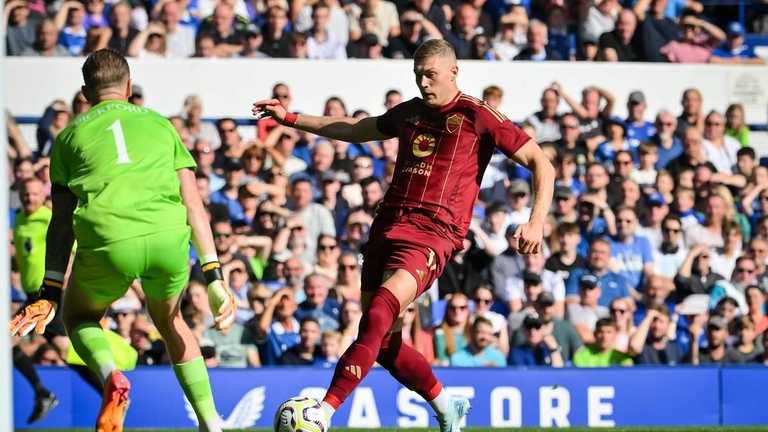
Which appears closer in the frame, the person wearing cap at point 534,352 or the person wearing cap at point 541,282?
the person wearing cap at point 534,352

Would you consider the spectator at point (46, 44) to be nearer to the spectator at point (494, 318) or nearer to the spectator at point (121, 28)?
the spectator at point (121, 28)

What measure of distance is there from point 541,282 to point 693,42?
4527mm

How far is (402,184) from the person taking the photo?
7590mm

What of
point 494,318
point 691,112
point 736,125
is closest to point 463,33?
point 691,112

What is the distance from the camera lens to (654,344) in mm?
12945

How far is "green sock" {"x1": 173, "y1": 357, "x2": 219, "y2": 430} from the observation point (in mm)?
6988

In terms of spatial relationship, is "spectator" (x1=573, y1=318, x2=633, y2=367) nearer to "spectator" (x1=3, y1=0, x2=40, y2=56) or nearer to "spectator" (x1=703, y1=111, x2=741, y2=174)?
"spectator" (x1=703, y1=111, x2=741, y2=174)

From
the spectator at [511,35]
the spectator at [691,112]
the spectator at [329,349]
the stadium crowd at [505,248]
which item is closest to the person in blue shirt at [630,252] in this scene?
the stadium crowd at [505,248]

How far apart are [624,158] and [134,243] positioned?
8.43 meters

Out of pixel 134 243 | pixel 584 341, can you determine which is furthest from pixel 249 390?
pixel 134 243

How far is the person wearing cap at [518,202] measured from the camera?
1354cm

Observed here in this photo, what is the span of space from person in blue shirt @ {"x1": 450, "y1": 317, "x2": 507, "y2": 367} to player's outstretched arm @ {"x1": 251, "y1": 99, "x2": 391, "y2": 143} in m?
4.73

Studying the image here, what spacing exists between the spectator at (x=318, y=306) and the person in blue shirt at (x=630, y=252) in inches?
117

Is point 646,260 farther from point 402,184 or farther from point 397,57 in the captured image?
point 402,184
